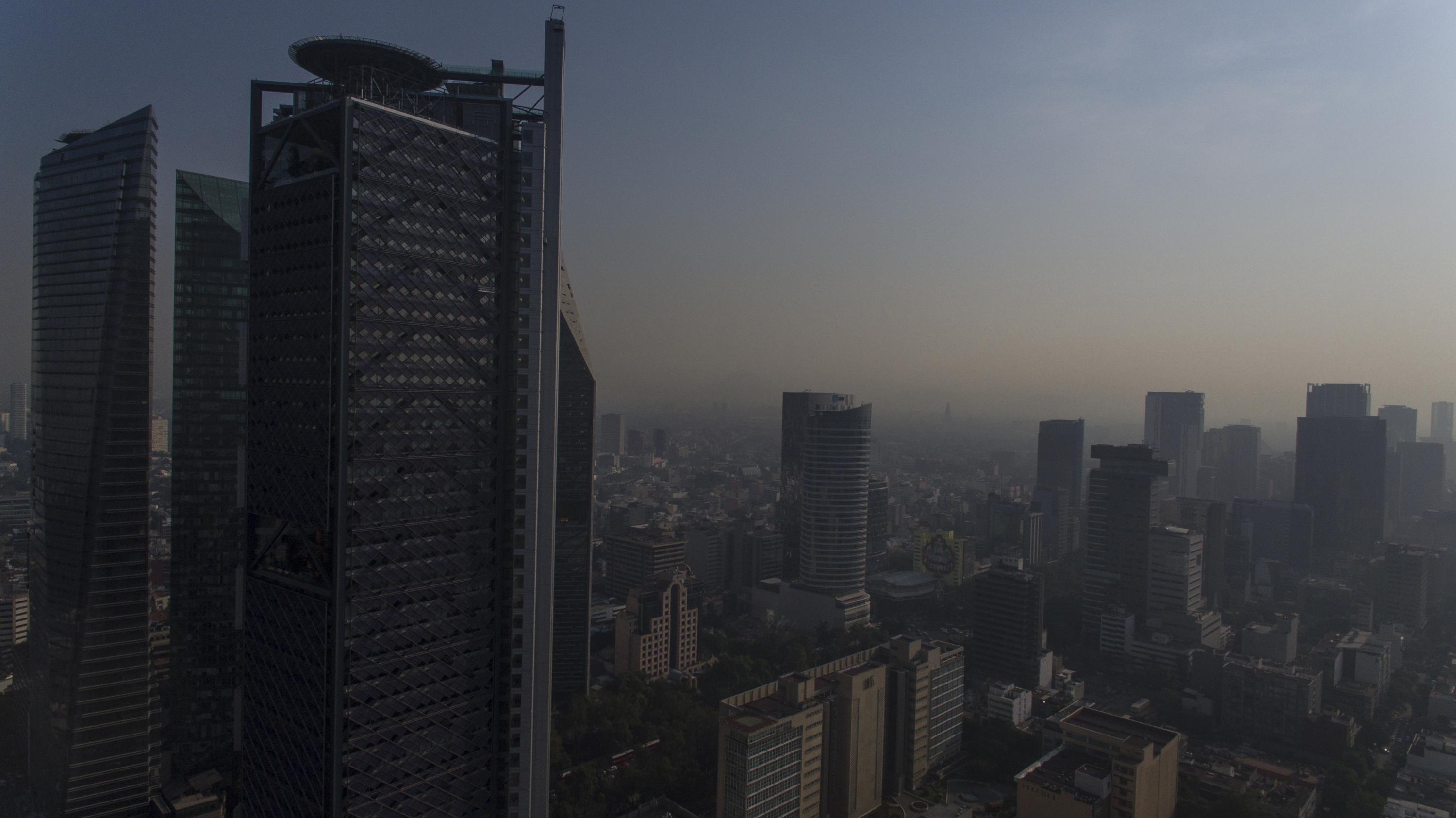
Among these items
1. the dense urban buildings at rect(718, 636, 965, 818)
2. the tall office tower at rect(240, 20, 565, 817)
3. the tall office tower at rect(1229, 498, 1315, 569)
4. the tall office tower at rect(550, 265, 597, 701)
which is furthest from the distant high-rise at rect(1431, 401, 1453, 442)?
the tall office tower at rect(240, 20, 565, 817)

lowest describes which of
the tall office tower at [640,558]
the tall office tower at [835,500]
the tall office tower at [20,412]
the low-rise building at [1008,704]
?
the low-rise building at [1008,704]

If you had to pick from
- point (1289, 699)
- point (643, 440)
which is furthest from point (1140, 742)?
point (643, 440)

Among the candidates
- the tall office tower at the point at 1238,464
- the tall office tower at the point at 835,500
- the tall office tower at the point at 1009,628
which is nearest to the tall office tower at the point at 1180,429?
the tall office tower at the point at 1238,464

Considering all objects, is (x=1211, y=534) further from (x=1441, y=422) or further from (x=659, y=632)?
(x=659, y=632)

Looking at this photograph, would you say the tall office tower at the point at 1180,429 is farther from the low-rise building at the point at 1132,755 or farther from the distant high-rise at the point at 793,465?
the low-rise building at the point at 1132,755

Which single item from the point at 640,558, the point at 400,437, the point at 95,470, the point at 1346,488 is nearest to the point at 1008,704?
the point at 640,558

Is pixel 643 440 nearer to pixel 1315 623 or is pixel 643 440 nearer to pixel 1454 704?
pixel 1315 623
